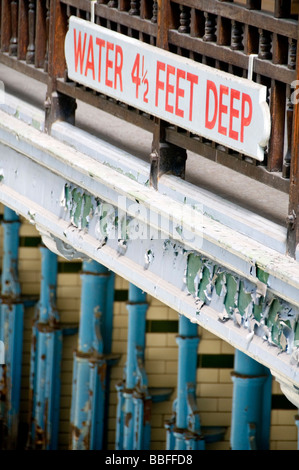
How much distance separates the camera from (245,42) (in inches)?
149

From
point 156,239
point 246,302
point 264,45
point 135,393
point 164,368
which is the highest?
point 264,45

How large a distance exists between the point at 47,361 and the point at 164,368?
1139 mm

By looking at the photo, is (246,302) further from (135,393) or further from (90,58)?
(135,393)

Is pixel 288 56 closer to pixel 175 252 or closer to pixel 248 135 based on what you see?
pixel 248 135

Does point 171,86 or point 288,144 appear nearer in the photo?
point 288,144

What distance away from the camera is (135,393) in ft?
29.0

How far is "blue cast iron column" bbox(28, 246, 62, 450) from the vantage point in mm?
9867

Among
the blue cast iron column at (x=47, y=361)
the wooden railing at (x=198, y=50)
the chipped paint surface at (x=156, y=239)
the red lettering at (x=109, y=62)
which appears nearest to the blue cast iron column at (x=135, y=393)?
the blue cast iron column at (x=47, y=361)

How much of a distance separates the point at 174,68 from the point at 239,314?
95 centimetres

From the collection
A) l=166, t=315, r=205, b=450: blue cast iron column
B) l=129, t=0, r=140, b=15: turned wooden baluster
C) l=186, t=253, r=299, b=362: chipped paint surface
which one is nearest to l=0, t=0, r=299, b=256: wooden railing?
l=129, t=0, r=140, b=15: turned wooden baluster

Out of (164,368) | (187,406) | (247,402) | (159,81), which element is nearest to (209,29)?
(159,81)

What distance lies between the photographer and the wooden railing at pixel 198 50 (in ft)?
11.8

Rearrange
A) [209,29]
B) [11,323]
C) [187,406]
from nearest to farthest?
[209,29] → [187,406] → [11,323]
